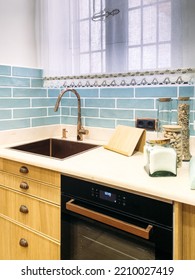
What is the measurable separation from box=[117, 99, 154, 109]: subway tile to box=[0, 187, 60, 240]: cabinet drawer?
0.83 m

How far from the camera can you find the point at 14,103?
69.2 inches

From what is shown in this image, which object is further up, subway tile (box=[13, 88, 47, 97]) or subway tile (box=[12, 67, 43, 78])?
subway tile (box=[12, 67, 43, 78])

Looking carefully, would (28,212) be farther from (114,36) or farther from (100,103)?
(114,36)

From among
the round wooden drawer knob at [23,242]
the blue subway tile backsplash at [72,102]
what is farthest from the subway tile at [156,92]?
the round wooden drawer knob at [23,242]

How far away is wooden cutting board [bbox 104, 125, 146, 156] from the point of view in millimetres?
1396

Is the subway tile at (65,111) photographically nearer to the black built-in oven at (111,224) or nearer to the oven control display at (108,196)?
the black built-in oven at (111,224)

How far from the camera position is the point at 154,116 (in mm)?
1582

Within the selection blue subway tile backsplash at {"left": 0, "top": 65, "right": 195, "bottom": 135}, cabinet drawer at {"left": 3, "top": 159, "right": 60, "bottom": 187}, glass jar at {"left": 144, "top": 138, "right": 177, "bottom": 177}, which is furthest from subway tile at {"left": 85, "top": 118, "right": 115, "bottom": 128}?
glass jar at {"left": 144, "top": 138, "right": 177, "bottom": 177}

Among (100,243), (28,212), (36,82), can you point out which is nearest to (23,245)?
(28,212)

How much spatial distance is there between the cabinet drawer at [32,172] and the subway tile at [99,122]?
67 centimetres

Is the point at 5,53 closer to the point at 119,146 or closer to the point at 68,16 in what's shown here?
the point at 68,16

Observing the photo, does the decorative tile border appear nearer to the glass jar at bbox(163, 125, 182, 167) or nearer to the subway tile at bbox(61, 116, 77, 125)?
the subway tile at bbox(61, 116, 77, 125)

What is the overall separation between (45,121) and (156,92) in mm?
924

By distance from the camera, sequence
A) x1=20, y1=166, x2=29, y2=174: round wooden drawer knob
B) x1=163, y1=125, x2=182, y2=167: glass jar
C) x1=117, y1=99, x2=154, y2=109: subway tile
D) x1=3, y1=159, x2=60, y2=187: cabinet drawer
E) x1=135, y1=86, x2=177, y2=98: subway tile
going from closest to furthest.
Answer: x1=163, y1=125, x2=182, y2=167: glass jar
x1=3, y1=159, x2=60, y2=187: cabinet drawer
x1=20, y1=166, x2=29, y2=174: round wooden drawer knob
x1=135, y1=86, x2=177, y2=98: subway tile
x1=117, y1=99, x2=154, y2=109: subway tile
